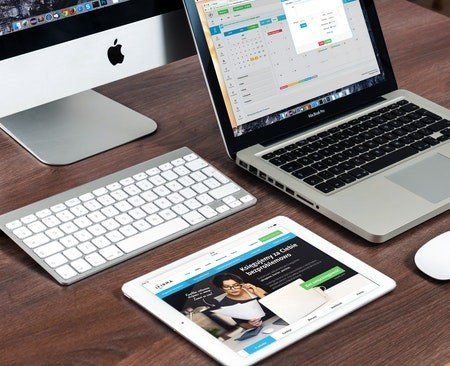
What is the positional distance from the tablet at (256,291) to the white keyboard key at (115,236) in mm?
75

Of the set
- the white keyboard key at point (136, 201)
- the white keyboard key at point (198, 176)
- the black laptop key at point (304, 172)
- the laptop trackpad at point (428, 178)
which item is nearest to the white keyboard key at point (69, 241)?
the white keyboard key at point (136, 201)

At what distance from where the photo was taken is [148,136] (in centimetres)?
134

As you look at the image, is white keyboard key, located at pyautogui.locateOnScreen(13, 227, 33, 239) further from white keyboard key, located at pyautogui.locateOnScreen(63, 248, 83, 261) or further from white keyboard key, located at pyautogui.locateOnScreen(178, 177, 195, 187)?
white keyboard key, located at pyautogui.locateOnScreen(178, 177, 195, 187)

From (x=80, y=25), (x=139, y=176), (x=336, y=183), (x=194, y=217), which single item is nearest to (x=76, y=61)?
(x=80, y=25)

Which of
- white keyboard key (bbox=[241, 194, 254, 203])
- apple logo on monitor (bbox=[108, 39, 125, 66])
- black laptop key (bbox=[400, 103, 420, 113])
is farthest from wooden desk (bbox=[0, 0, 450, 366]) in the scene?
black laptop key (bbox=[400, 103, 420, 113])

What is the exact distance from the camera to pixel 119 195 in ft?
3.78

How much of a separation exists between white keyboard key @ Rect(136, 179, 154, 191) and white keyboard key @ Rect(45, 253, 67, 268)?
0.56 feet

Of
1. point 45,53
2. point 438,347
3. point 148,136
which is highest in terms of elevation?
point 45,53

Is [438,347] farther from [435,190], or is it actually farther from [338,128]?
[338,128]

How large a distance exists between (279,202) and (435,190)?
8.1 inches

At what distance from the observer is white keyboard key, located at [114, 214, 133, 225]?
3.60ft

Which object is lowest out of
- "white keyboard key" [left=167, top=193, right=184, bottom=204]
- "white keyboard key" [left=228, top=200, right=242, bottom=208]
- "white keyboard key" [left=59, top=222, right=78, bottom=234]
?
"white keyboard key" [left=228, top=200, right=242, bottom=208]

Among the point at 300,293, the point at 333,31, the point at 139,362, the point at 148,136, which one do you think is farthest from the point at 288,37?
the point at 139,362

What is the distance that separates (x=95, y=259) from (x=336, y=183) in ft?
1.09
